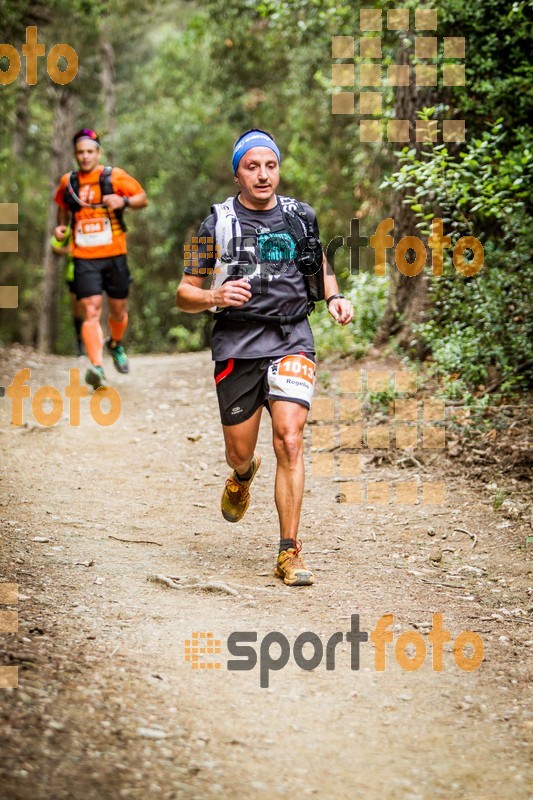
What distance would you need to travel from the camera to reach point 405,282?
398 inches

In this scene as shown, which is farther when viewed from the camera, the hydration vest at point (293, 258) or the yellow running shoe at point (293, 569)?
the hydration vest at point (293, 258)

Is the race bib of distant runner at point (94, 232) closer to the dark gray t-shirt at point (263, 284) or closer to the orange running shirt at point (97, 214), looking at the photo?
the orange running shirt at point (97, 214)

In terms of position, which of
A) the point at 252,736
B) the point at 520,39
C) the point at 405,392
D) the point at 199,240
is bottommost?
the point at 252,736

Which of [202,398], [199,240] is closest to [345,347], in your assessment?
[202,398]

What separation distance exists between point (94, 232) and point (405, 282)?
3357 mm

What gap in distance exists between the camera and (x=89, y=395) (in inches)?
406

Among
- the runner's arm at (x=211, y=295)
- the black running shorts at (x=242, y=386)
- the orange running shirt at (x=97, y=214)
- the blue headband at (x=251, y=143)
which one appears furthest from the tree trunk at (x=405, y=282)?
the runner's arm at (x=211, y=295)

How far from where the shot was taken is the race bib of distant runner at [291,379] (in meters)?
5.06

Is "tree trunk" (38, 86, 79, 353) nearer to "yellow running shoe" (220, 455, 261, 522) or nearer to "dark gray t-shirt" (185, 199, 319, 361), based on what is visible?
"yellow running shoe" (220, 455, 261, 522)

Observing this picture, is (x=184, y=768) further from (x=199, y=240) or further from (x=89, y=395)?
(x=89, y=395)

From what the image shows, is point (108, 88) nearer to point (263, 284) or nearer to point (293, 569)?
point (263, 284)

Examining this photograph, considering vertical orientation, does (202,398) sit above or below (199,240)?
below

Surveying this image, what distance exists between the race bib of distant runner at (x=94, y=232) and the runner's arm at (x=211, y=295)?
458 cm

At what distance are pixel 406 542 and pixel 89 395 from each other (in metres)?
5.24
